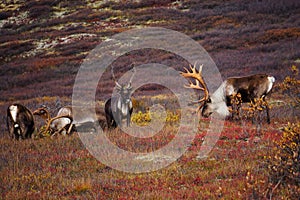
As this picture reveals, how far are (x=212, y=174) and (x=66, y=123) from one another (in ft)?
20.7

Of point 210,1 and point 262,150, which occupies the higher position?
point 262,150

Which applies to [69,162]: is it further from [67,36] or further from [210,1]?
[210,1]

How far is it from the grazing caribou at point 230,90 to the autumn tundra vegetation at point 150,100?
0.25 m

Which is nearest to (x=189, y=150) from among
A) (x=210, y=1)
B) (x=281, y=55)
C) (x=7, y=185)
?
(x=7, y=185)

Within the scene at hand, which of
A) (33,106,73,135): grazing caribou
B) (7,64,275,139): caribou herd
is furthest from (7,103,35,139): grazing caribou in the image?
(33,106,73,135): grazing caribou

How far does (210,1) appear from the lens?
168ft

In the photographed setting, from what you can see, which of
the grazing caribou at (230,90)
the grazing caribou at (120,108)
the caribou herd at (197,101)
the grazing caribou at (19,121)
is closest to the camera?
the grazing caribou at (19,121)

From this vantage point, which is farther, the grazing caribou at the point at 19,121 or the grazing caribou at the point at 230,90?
the grazing caribou at the point at 230,90

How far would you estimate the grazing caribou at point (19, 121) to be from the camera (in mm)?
10539

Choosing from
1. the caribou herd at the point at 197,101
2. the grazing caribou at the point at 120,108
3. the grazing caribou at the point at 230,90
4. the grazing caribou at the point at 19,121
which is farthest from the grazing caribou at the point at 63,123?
the grazing caribou at the point at 230,90

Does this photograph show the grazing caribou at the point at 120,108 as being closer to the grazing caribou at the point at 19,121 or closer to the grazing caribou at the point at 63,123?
the grazing caribou at the point at 63,123

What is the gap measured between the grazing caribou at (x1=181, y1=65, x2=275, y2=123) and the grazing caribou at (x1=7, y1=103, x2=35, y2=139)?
482 centimetres

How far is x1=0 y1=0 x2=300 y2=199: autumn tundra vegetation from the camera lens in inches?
243

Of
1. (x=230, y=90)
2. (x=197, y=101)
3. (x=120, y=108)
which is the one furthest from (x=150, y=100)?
(x=197, y=101)
